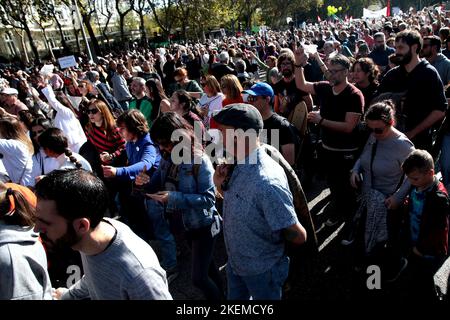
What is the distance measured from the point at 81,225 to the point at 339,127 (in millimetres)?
2812

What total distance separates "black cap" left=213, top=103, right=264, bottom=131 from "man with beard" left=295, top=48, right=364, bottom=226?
1.76 m

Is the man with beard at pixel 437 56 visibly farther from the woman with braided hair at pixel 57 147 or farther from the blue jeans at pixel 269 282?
the woman with braided hair at pixel 57 147

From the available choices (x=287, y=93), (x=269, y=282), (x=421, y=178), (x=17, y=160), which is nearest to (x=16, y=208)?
(x=269, y=282)

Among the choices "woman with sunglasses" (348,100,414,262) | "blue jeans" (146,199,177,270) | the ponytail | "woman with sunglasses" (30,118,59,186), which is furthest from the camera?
"blue jeans" (146,199,177,270)

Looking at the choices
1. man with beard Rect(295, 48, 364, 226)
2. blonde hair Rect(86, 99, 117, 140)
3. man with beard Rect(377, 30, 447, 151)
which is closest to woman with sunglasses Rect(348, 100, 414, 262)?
man with beard Rect(295, 48, 364, 226)

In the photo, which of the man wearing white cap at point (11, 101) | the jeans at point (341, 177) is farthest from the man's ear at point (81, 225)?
the man wearing white cap at point (11, 101)

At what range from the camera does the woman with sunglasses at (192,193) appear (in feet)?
9.02

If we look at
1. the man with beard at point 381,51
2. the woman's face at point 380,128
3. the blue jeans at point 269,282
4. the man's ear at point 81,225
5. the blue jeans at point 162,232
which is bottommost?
the blue jeans at point 162,232

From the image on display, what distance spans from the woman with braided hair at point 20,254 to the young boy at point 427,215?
255cm

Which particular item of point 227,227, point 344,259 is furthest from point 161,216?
point 344,259

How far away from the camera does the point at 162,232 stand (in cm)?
376

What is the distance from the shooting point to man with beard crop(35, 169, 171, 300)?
64.2 inches

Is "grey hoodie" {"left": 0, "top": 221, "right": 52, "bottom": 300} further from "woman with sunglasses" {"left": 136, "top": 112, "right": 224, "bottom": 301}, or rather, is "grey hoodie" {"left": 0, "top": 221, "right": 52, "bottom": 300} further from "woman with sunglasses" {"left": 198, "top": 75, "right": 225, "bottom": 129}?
"woman with sunglasses" {"left": 198, "top": 75, "right": 225, "bottom": 129}
